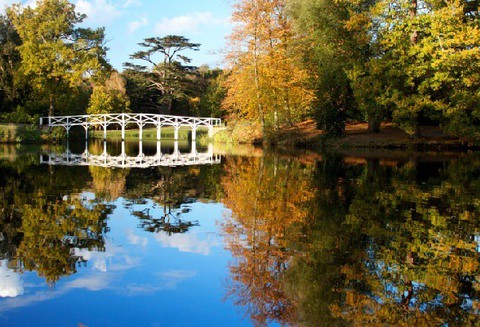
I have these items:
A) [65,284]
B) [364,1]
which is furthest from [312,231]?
[364,1]

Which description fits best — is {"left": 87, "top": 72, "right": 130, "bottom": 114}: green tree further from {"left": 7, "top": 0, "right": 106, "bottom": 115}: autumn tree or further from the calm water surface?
the calm water surface

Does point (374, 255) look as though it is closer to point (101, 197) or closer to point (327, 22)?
point (101, 197)

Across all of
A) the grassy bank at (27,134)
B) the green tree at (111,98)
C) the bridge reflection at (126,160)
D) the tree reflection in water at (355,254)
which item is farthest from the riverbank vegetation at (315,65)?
the tree reflection in water at (355,254)

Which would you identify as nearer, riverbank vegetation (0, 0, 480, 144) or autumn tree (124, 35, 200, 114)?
riverbank vegetation (0, 0, 480, 144)

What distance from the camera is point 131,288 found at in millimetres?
4391

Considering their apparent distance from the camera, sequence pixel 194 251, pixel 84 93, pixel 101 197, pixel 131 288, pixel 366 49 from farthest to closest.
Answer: pixel 84 93, pixel 366 49, pixel 101 197, pixel 194 251, pixel 131 288

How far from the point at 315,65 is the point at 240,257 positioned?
25.8 m

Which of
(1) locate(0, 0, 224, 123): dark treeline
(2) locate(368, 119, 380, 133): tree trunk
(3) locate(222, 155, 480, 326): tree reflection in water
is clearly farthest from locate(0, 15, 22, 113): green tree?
(3) locate(222, 155, 480, 326): tree reflection in water

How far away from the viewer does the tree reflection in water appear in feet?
13.0

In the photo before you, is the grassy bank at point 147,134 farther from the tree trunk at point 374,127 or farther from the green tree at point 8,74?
the tree trunk at point 374,127

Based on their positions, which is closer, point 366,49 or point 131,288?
point 131,288

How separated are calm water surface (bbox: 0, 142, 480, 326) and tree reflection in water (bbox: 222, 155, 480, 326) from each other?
20 millimetres

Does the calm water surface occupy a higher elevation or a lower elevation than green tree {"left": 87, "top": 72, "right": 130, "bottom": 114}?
lower

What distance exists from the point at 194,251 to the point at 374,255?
228cm
